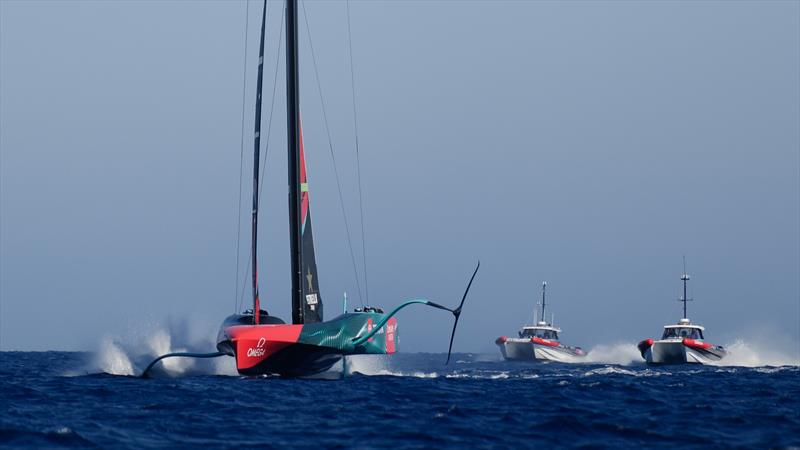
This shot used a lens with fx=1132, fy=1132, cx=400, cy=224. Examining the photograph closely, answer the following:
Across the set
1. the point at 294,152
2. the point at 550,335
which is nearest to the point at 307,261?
the point at 294,152

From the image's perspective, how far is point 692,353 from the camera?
66.2 metres

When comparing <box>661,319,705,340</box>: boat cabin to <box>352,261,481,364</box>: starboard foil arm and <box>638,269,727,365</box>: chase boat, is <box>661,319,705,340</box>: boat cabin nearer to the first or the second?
<box>638,269,727,365</box>: chase boat

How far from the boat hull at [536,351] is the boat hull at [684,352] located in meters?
17.8

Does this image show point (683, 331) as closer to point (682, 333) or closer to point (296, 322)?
point (682, 333)

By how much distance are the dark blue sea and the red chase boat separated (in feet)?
2.93

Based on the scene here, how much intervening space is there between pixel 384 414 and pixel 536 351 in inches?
2607

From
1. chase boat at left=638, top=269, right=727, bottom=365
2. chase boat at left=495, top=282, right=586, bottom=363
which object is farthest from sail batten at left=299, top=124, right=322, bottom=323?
chase boat at left=495, top=282, right=586, bottom=363

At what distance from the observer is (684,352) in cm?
6638

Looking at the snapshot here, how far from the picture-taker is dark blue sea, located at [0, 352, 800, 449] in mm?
16531

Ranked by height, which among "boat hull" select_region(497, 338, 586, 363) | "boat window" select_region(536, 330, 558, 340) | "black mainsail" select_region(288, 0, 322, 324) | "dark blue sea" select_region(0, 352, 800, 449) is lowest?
"dark blue sea" select_region(0, 352, 800, 449)

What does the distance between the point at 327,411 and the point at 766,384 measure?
1710 cm

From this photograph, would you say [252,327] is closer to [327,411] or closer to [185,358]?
[185,358]

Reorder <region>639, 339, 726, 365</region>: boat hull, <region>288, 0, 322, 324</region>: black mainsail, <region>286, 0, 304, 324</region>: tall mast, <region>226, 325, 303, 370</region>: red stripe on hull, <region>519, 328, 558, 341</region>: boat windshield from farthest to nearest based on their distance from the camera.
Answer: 1. <region>519, 328, 558, 341</region>: boat windshield
2. <region>639, 339, 726, 365</region>: boat hull
3. <region>286, 0, 304, 324</region>: tall mast
4. <region>288, 0, 322, 324</region>: black mainsail
5. <region>226, 325, 303, 370</region>: red stripe on hull

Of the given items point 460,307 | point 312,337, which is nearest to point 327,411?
point 312,337
